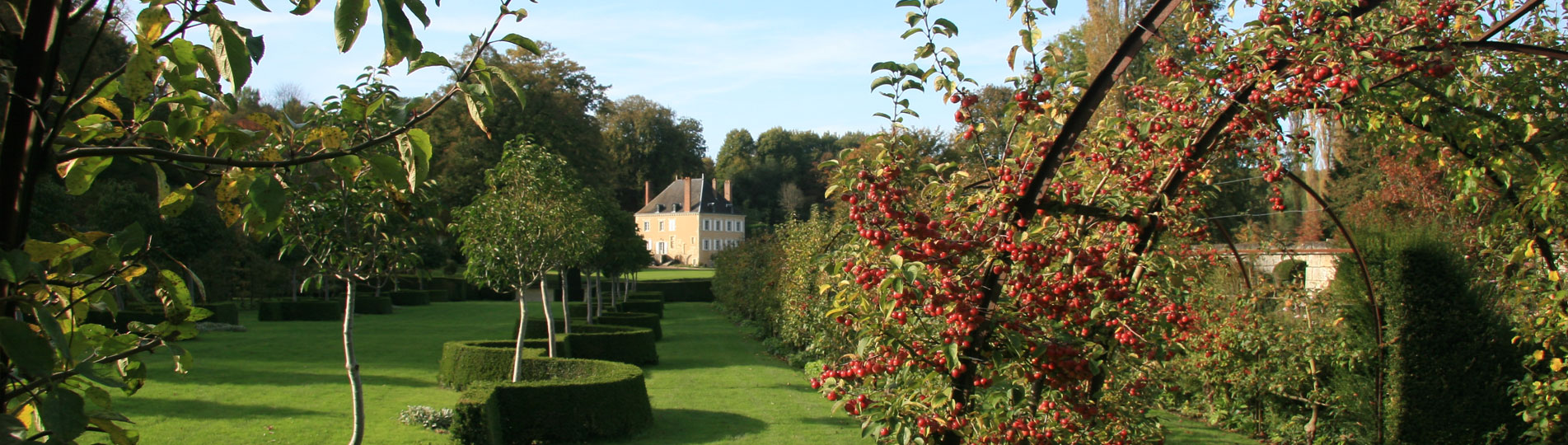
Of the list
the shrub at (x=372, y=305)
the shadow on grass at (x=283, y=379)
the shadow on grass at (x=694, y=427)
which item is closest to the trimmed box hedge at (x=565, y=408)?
the shadow on grass at (x=694, y=427)

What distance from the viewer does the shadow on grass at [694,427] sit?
10.2 metres

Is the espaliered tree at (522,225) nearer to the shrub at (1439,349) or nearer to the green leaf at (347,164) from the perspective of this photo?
the shrub at (1439,349)

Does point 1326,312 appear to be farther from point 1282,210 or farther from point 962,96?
point 962,96

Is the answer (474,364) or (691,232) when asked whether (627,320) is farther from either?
(691,232)

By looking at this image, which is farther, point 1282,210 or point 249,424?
point 249,424

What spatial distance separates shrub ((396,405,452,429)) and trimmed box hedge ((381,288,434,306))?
2205 cm

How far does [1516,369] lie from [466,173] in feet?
83.8

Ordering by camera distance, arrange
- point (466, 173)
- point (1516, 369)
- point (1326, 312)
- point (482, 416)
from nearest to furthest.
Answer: point (1516, 369) → point (482, 416) → point (1326, 312) → point (466, 173)

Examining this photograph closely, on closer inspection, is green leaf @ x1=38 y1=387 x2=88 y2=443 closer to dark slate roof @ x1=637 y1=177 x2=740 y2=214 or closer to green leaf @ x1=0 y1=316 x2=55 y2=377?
green leaf @ x1=0 y1=316 x2=55 y2=377

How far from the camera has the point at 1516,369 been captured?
8.13 m

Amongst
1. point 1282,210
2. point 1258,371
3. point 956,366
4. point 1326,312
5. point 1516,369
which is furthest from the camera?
point 1258,371

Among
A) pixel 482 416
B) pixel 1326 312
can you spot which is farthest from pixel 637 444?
pixel 1326 312

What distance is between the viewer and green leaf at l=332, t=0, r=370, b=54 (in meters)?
1.21

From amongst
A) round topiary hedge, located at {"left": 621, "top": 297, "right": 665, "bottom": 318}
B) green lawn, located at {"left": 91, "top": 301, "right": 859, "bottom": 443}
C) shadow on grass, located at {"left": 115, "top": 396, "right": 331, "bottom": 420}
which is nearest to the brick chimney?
round topiary hedge, located at {"left": 621, "top": 297, "right": 665, "bottom": 318}
